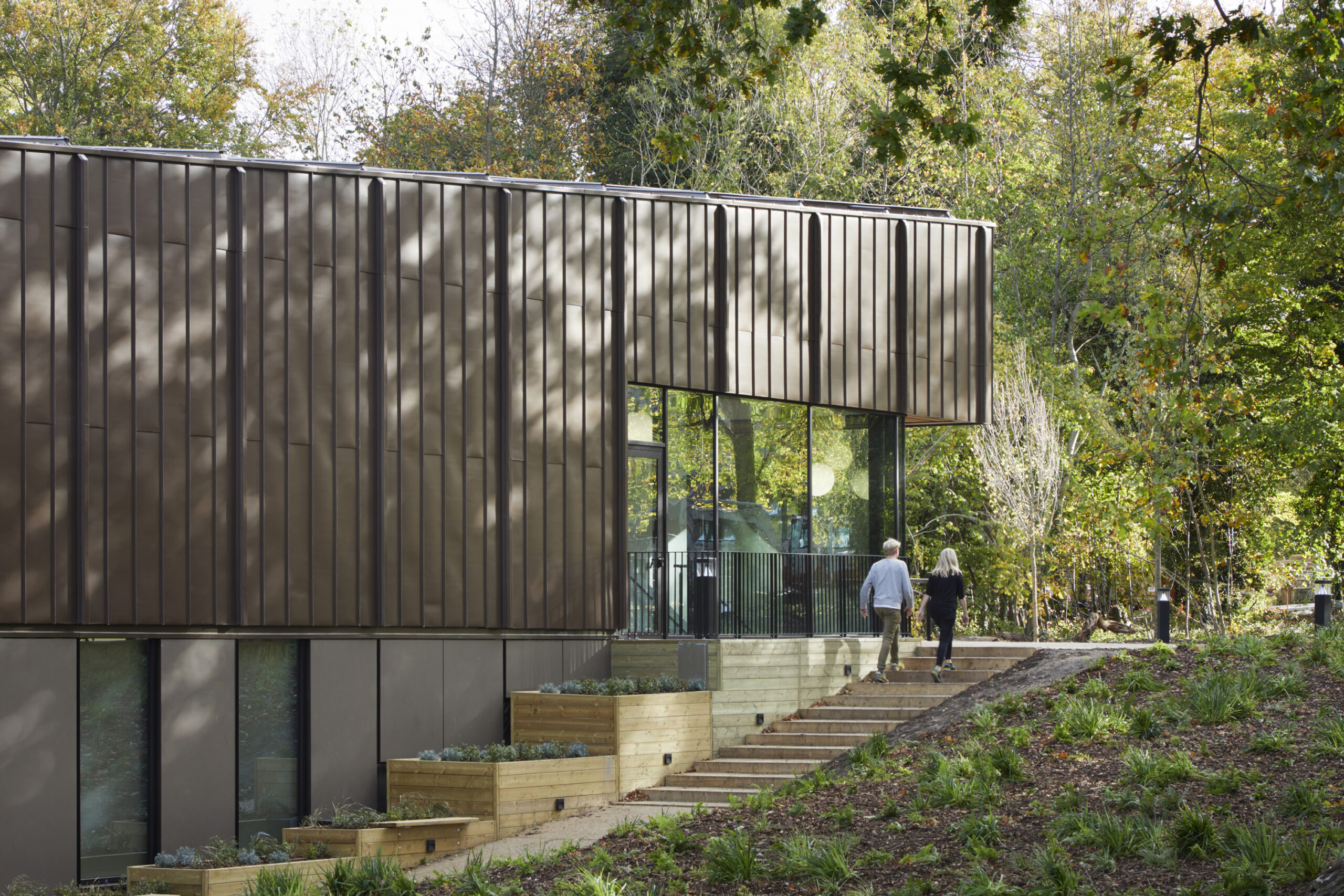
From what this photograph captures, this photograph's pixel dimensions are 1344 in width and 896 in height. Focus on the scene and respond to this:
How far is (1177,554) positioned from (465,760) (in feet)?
62.1

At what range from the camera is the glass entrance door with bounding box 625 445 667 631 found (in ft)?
54.3

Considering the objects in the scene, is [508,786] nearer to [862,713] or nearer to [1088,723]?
[862,713]

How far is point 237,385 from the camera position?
13.7 m

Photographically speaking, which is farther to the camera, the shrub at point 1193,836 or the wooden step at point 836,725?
the wooden step at point 836,725

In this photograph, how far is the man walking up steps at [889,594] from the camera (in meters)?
16.0

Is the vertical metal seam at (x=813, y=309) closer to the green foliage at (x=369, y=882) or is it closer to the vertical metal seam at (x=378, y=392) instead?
the vertical metal seam at (x=378, y=392)

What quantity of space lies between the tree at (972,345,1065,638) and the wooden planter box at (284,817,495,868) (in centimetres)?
1507

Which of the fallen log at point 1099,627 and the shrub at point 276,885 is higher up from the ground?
the fallen log at point 1099,627

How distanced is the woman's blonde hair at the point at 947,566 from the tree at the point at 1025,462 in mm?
9580

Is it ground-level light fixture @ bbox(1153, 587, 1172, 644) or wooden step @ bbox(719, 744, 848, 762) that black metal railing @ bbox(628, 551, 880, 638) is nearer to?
wooden step @ bbox(719, 744, 848, 762)

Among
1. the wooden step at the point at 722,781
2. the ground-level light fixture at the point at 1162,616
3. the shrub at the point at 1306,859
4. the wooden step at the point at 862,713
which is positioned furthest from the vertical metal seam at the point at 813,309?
the shrub at the point at 1306,859

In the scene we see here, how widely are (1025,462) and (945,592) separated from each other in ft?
36.7

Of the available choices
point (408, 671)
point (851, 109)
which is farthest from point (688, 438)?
point (851, 109)

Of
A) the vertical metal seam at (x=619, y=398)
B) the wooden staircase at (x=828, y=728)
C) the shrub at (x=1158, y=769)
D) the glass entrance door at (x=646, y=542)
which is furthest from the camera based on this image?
the glass entrance door at (x=646, y=542)
